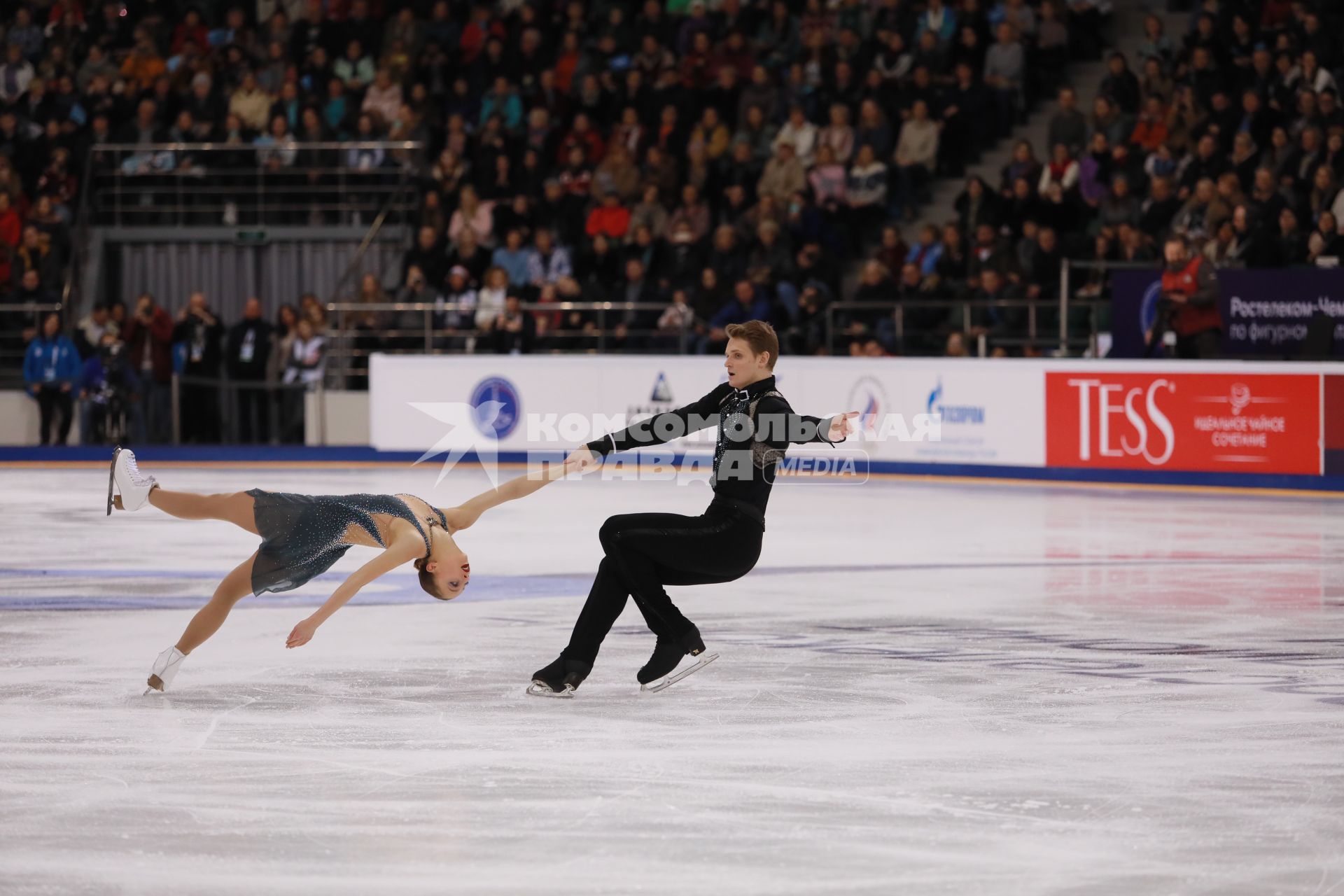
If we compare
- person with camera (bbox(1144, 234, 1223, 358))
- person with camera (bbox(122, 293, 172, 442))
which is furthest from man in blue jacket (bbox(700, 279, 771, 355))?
person with camera (bbox(122, 293, 172, 442))

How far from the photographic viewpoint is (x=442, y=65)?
24.3 meters

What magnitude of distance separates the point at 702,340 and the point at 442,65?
21.5 ft

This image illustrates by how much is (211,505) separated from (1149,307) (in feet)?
38.1

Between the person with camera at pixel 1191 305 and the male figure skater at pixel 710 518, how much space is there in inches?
395

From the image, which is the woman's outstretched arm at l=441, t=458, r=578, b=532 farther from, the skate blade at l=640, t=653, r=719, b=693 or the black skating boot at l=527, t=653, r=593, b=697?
the skate blade at l=640, t=653, r=719, b=693

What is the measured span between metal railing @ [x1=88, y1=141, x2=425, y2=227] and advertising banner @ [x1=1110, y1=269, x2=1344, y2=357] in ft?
32.1

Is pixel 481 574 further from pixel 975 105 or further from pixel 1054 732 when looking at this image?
pixel 975 105

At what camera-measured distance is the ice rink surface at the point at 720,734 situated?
499 centimetres

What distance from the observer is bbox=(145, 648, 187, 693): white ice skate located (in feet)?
24.3

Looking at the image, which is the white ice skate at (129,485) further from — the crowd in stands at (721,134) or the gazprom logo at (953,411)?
the crowd in stands at (721,134)

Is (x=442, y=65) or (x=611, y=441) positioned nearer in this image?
(x=611, y=441)

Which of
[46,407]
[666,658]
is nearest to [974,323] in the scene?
[46,407]

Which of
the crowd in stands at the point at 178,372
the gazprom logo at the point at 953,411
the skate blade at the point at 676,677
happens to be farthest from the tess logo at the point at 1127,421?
the skate blade at the point at 676,677

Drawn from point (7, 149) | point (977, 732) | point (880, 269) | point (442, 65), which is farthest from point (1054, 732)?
point (7, 149)
